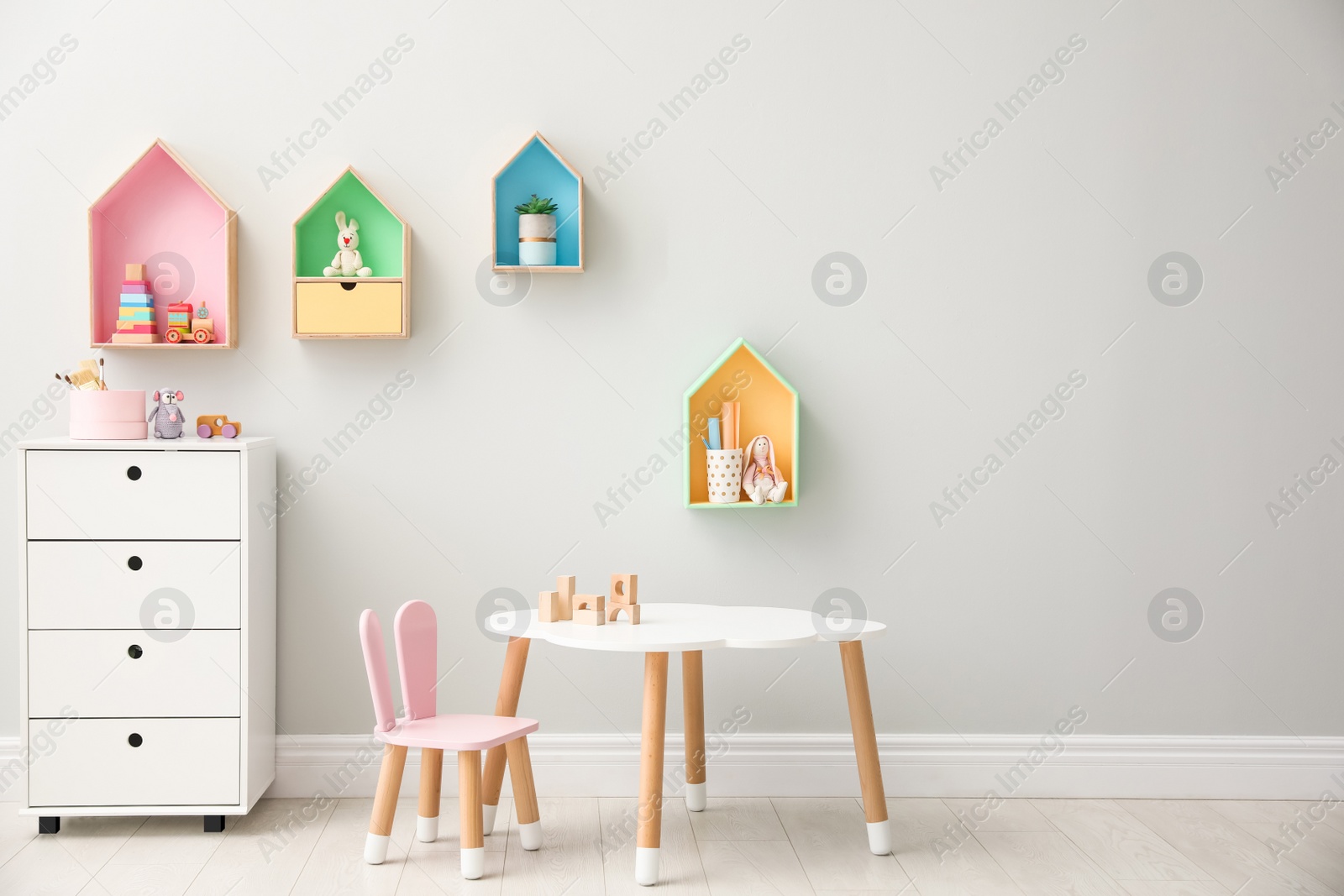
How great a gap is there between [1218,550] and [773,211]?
161 cm

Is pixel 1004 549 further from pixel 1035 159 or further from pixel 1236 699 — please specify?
pixel 1035 159

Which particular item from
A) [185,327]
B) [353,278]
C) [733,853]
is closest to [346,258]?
[353,278]

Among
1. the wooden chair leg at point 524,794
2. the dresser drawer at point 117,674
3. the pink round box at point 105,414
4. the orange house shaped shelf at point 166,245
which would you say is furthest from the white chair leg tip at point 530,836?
the orange house shaped shelf at point 166,245

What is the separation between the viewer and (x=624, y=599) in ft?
8.25

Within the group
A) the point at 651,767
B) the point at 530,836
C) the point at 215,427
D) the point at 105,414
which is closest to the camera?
the point at 651,767

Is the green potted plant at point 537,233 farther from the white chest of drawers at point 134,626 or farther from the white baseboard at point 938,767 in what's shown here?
the white baseboard at point 938,767

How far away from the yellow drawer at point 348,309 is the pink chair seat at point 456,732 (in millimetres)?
1030

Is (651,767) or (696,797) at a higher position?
(651,767)

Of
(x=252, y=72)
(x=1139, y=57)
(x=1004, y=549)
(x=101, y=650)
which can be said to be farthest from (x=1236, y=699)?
(x=252, y=72)

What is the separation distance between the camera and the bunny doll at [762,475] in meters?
2.82

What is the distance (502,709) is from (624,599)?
424 mm

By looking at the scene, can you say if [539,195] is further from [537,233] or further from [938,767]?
[938,767]

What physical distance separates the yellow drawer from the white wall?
4.5 inches

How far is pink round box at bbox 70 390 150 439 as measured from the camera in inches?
103
